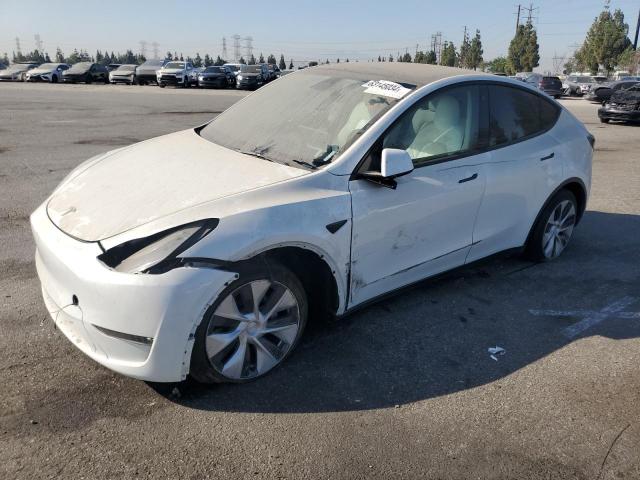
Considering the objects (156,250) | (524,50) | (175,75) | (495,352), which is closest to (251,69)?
(175,75)

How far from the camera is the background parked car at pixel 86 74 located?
122ft

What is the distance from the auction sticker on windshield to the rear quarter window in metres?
0.86

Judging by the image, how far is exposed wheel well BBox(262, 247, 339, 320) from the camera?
3105 mm

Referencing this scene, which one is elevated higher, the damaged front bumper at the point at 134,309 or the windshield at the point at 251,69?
the windshield at the point at 251,69

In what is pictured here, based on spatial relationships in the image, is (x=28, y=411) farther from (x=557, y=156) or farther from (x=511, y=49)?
(x=511, y=49)

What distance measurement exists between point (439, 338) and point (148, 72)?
36.2 metres

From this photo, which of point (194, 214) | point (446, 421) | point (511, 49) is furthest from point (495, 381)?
point (511, 49)

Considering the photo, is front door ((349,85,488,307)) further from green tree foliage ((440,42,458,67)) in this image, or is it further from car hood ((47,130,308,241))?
green tree foliage ((440,42,458,67))

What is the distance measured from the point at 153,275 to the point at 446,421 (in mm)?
1637

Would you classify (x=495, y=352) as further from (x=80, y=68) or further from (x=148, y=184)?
(x=80, y=68)

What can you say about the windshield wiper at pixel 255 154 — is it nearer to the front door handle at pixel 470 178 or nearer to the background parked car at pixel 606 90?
the front door handle at pixel 470 178

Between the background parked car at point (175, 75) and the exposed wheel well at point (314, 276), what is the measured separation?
3301 cm

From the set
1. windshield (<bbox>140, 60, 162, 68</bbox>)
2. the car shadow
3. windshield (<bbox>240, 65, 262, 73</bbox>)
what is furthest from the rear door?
windshield (<bbox>140, 60, 162, 68</bbox>)

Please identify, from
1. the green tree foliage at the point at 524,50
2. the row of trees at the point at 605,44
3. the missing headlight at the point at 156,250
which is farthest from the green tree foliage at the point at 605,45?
the missing headlight at the point at 156,250
